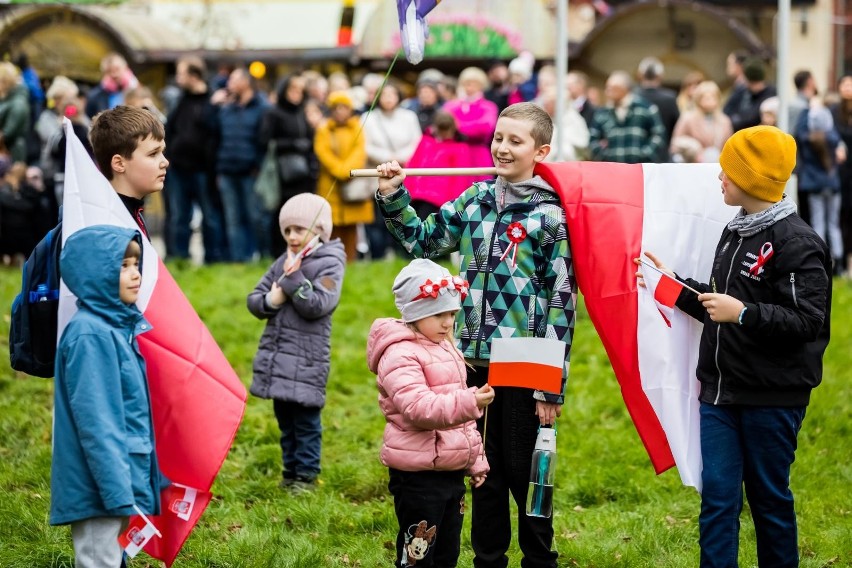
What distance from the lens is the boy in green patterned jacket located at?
202 inches

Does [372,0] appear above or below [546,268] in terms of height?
above

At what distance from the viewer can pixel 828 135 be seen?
12.8 metres

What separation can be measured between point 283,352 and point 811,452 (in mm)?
3162

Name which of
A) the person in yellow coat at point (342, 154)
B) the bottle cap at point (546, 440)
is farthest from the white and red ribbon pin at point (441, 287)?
the person in yellow coat at point (342, 154)

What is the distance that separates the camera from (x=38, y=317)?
4.75 meters

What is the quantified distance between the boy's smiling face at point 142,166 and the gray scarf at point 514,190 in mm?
1334

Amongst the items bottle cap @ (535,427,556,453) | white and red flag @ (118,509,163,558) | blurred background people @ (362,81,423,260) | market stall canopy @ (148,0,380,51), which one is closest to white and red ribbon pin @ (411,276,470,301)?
bottle cap @ (535,427,556,453)

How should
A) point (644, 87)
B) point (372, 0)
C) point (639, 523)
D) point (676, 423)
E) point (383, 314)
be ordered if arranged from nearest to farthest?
point (676, 423) < point (639, 523) < point (383, 314) < point (644, 87) < point (372, 0)

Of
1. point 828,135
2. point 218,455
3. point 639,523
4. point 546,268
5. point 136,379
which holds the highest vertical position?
point 828,135

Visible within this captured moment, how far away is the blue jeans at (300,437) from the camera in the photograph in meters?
6.86

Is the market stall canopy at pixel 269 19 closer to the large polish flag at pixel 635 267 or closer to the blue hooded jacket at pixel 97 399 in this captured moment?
the large polish flag at pixel 635 267

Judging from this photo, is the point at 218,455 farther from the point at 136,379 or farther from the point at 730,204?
the point at 730,204

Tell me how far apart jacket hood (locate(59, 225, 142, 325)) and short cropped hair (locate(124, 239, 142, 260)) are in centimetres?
4

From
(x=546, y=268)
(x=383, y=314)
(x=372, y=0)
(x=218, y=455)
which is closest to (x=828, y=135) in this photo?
(x=383, y=314)
